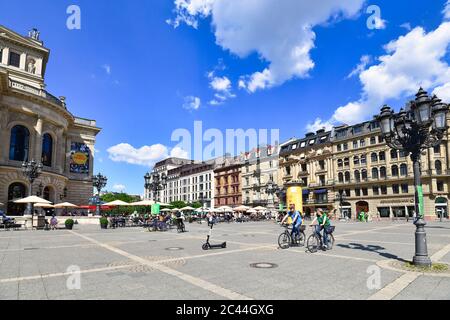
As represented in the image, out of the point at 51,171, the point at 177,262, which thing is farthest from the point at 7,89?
the point at 177,262

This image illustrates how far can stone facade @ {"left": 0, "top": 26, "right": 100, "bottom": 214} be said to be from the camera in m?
38.3

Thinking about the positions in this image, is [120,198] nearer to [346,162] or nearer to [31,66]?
[31,66]

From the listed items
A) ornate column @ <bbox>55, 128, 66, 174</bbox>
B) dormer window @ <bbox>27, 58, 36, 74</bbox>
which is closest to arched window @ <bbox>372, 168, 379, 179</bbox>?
ornate column @ <bbox>55, 128, 66, 174</bbox>

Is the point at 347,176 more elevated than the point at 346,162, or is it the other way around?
the point at 346,162

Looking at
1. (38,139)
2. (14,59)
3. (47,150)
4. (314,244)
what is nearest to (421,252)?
(314,244)

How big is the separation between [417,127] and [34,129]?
44597mm

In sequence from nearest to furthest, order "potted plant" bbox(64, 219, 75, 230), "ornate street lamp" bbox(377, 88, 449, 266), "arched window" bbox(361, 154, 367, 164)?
"ornate street lamp" bbox(377, 88, 449, 266) → "potted plant" bbox(64, 219, 75, 230) → "arched window" bbox(361, 154, 367, 164)

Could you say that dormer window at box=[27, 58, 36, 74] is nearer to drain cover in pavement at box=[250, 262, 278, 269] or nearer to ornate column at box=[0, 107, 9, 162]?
ornate column at box=[0, 107, 9, 162]

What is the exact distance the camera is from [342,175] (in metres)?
60.3

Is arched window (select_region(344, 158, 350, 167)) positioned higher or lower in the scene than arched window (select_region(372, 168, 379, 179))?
higher

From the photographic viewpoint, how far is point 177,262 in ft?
32.2

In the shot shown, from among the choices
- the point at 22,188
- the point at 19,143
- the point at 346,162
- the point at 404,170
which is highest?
the point at 19,143
